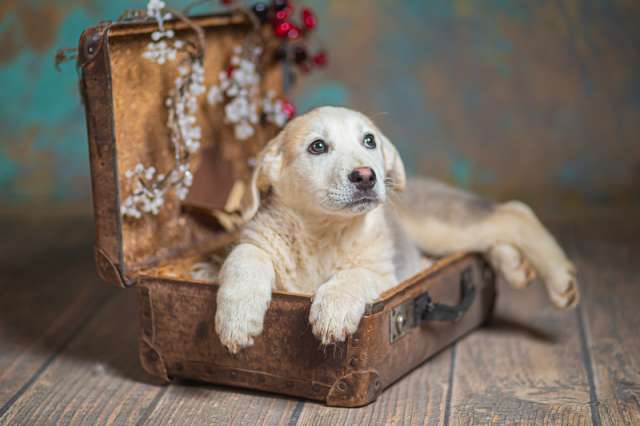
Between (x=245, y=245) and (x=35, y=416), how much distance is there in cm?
72

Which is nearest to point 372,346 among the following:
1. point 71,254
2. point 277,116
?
point 277,116

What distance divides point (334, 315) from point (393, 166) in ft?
2.05

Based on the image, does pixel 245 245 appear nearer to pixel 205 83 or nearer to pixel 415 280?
pixel 415 280

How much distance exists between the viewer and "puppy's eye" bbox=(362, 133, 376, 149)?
254 centimetres

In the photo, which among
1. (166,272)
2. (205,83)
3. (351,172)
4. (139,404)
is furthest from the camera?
(205,83)

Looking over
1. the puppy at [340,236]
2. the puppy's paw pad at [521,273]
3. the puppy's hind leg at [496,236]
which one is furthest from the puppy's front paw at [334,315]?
the puppy's paw pad at [521,273]

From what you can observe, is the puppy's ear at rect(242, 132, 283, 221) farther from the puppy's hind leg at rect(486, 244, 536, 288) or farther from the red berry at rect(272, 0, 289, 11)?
the puppy's hind leg at rect(486, 244, 536, 288)

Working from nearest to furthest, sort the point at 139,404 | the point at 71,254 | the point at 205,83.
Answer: the point at 139,404, the point at 205,83, the point at 71,254

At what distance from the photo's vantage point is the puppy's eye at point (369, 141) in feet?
8.34

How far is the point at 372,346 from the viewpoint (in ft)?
7.86

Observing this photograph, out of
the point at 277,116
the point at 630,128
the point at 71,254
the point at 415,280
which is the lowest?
the point at 71,254

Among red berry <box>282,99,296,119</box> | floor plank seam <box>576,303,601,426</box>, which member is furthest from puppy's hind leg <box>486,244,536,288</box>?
red berry <box>282,99,296,119</box>

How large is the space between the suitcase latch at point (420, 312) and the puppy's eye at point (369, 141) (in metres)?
0.44

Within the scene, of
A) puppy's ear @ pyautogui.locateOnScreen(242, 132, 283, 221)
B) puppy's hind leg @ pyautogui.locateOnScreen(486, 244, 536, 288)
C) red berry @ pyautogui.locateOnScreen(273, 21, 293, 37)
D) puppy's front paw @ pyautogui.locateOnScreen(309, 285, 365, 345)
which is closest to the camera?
puppy's front paw @ pyautogui.locateOnScreen(309, 285, 365, 345)
